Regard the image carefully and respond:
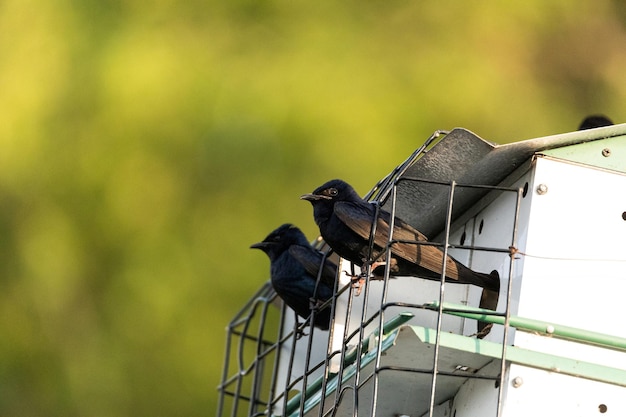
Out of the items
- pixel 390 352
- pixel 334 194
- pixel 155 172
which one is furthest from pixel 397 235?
pixel 155 172

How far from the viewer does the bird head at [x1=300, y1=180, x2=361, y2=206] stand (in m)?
8.18

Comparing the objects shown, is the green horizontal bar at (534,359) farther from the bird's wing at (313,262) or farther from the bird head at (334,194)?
the bird's wing at (313,262)

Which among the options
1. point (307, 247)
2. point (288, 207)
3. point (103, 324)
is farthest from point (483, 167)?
point (103, 324)

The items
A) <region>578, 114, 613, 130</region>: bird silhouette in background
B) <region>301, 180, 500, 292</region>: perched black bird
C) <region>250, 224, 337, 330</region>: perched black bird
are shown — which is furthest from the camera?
<region>578, 114, 613, 130</region>: bird silhouette in background

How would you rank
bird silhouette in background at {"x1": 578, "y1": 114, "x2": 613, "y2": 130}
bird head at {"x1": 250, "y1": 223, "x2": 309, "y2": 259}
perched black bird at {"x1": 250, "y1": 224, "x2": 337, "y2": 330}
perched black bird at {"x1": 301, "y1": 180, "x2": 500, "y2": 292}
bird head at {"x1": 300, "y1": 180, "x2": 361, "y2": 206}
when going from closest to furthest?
perched black bird at {"x1": 301, "y1": 180, "x2": 500, "y2": 292} → bird head at {"x1": 300, "y1": 180, "x2": 361, "y2": 206} → perched black bird at {"x1": 250, "y1": 224, "x2": 337, "y2": 330} → bird head at {"x1": 250, "y1": 223, "x2": 309, "y2": 259} → bird silhouette in background at {"x1": 578, "y1": 114, "x2": 613, "y2": 130}

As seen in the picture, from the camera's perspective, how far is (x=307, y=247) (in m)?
9.72

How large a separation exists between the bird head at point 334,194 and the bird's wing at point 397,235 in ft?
0.55

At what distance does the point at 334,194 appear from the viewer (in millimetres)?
8242

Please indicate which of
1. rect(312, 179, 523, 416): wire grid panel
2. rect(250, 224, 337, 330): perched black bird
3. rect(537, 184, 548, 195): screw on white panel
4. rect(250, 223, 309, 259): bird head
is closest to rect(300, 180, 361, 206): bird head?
rect(312, 179, 523, 416): wire grid panel

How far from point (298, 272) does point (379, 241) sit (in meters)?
1.72

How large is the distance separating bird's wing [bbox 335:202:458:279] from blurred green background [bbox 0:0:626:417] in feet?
13.8

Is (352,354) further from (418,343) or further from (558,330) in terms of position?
(558,330)

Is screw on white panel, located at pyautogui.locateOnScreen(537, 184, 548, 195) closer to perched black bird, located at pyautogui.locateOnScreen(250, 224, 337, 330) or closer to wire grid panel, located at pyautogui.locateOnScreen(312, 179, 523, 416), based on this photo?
wire grid panel, located at pyautogui.locateOnScreen(312, 179, 523, 416)

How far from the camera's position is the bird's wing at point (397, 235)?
7.62 metres
